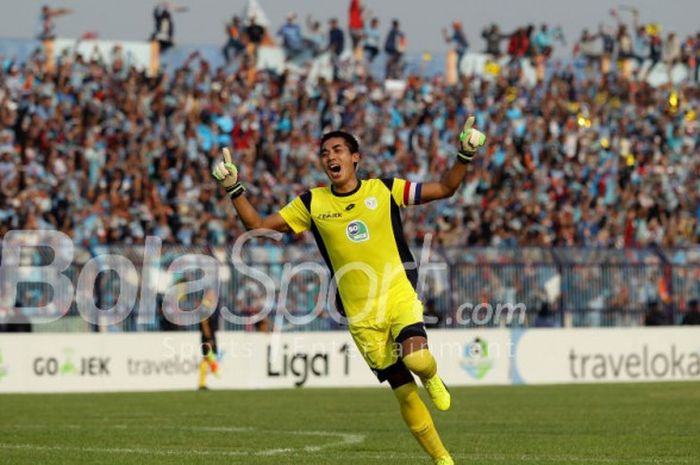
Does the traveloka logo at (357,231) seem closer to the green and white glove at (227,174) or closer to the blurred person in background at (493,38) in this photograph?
the green and white glove at (227,174)

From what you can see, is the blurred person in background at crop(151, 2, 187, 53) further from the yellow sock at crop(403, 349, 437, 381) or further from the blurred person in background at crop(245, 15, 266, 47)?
the yellow sock at crop(403, 349, 437, 381)

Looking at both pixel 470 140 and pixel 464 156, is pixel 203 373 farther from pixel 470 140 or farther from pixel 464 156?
pixel 470 140

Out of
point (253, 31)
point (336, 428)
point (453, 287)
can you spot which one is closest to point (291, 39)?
point (253, 31)

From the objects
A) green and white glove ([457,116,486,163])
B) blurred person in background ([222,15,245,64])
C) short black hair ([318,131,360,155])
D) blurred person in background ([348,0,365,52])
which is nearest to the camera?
green and white glove ([457,116,486,163])

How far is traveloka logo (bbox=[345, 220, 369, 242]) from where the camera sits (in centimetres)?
1036

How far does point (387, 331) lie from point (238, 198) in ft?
4.90

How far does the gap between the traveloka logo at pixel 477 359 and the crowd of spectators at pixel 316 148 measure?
3155mm

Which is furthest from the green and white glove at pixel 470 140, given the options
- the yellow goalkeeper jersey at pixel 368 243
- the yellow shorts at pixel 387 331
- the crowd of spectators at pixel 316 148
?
the crowd of spectators at pixel 316 148

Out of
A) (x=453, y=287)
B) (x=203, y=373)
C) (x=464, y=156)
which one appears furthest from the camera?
(x=453, y=287)

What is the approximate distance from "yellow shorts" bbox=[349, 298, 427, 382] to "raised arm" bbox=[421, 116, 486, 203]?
2.66 ft

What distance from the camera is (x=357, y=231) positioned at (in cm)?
1036

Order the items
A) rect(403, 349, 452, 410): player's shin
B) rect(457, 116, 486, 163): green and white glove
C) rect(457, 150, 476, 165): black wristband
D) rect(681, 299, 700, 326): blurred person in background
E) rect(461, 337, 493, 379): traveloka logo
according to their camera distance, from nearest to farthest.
→ rect(457, 116, 486, 163): green and white glove → rect(457, 150, 476, 165): black wristband → rect(403, 349, 452, 410): player's shin → rect(461, 337, 493, 379): traveloka logo → rect(681, 299, 700, 326): blurred person in background

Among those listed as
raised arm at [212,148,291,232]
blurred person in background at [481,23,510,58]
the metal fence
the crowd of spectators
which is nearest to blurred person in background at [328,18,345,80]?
the crowd of spectators

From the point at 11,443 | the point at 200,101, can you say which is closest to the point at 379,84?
the point at 200,101
